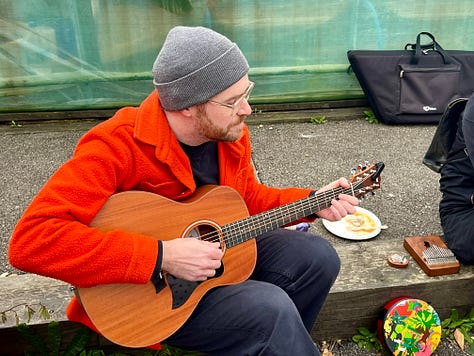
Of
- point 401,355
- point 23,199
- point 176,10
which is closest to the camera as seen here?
point 401,355

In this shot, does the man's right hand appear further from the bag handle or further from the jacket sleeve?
the bag handle

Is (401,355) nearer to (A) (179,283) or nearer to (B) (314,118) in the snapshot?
(A) (179,283)

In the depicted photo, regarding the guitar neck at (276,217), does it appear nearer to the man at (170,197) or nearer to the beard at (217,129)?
the man at (170,197)

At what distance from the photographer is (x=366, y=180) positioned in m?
2.28

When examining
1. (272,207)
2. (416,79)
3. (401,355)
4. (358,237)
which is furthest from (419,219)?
(416,79)

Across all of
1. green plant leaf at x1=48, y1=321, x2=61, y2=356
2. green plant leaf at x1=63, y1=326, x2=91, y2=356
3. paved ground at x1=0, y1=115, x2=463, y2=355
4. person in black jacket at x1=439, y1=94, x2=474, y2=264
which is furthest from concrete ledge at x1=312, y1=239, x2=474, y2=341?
green plant leaf at x1=48, y1=321, x2=61, y2=356

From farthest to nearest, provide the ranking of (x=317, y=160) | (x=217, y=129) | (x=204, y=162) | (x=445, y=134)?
1. (x=317, y=160)
2. (x=445, y=134)
3. (x=204, y=162)
4. (x=217, y=129)

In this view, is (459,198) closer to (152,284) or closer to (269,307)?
(269,307)

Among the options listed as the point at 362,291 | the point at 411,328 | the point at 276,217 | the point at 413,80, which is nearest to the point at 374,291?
the point at 362,291

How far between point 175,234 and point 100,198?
0.36 meters

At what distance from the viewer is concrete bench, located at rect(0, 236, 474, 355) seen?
8.04 feet

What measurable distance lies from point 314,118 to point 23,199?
298 cm

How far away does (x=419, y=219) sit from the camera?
3.55 meters

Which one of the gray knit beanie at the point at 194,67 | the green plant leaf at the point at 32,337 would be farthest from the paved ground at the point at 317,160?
the gray knit beanie at the point at 194,67
